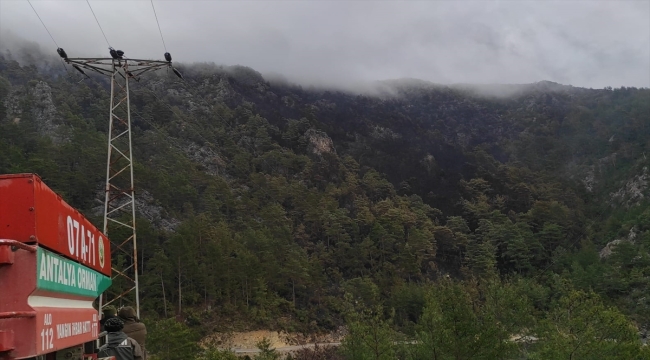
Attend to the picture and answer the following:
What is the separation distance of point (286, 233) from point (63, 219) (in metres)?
49.5

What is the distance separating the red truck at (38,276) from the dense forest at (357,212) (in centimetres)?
1727

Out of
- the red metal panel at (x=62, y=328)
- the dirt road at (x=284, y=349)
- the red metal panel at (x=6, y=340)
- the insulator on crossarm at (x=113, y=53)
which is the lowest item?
the dirt road at (x=284, y=349)

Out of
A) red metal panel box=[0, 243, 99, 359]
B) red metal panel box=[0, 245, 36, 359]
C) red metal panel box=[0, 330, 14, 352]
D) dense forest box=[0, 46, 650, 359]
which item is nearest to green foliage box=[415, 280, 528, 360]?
dense forest box=[0, 46, 650, 359]

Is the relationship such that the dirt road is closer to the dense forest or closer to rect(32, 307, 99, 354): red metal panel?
the dense forest

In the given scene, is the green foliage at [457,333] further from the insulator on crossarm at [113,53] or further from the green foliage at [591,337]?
the insulator on crossarm at [113,53]

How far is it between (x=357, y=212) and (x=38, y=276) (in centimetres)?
6537

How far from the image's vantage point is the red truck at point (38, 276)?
320 cm

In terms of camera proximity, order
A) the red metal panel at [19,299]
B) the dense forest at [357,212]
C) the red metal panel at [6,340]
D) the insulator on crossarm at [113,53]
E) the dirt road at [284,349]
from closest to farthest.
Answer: the red metal panel at [6,340]
the red metal panel at [19,299]
the insulator on crossarm at [113,53]
the dense forest at [357,212]
the dirt road at [284,349]

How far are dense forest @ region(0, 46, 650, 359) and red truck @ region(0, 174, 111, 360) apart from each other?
680 inches

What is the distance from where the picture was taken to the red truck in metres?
3.20

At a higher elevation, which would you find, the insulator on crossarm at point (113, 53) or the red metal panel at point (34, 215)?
the insulator on crossarm at point (113, 53)

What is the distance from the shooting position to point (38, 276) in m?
3.40

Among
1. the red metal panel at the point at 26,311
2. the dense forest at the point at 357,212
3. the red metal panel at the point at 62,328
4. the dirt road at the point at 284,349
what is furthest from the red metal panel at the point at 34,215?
the dirt road at the point at 284,349

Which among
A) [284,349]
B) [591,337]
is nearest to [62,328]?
[591,337]
